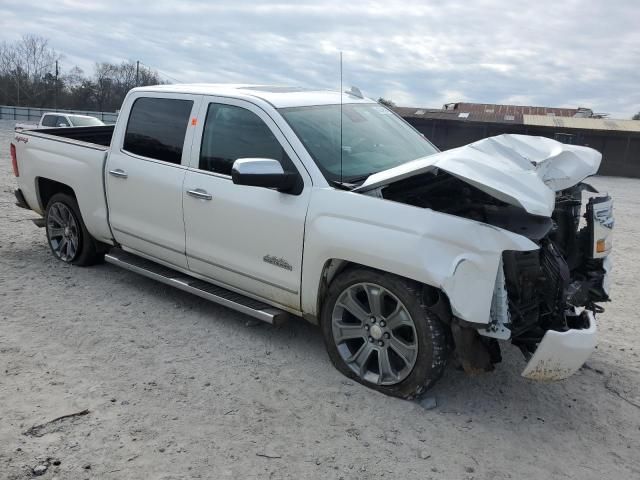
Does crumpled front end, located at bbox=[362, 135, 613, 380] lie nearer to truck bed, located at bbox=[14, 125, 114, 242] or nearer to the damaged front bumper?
the damaged front bumper

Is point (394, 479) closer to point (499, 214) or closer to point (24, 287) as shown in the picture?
point (499, 214)

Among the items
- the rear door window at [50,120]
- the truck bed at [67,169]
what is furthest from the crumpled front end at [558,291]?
the rear door window at [50,120]

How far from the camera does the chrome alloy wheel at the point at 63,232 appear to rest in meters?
5.96

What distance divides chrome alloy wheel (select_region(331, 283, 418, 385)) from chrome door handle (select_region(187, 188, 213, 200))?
4.41 ft

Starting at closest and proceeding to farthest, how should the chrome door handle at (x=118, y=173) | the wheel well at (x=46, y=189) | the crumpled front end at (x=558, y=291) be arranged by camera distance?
the crumpled front end at (x=558, y=291) < the chrome door handle at (x=118, y=173) < the wheel well at (x=46, y=189)

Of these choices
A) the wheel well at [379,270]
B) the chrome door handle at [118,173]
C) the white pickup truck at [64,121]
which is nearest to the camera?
the wheel well at [379,270]

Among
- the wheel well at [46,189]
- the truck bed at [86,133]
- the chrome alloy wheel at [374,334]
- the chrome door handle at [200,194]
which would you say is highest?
the truck bed at [86,133]

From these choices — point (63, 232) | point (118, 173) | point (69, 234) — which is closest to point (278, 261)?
point (118, 173)

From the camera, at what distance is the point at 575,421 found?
3537 millimetres

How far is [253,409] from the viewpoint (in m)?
3.47

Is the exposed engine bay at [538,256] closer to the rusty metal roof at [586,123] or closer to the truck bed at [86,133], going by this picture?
the truck bed at [86,133]

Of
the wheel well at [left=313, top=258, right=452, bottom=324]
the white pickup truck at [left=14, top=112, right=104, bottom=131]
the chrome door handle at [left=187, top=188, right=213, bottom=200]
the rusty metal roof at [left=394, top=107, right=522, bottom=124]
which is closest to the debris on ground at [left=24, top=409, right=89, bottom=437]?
the wheel well at [left=313, top=258, right=452, bottom=324]

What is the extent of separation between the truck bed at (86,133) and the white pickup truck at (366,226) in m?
1.87

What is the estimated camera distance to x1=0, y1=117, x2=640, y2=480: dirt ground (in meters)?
2.98
